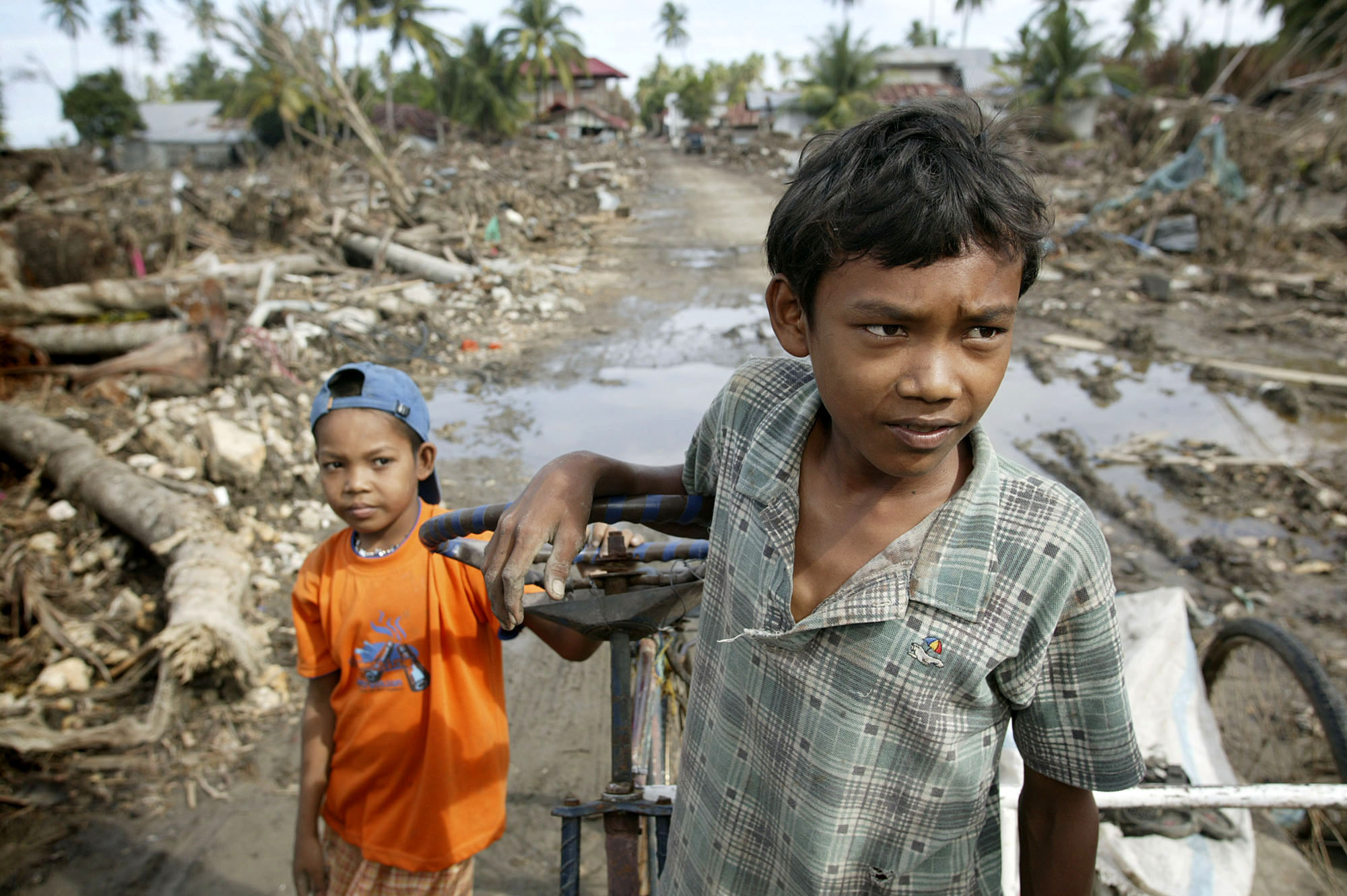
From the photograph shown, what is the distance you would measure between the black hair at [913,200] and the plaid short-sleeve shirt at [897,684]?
0.24 meters

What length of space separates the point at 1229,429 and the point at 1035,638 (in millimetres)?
6505

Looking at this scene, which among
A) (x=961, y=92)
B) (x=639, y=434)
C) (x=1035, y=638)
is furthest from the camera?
(x=639, y=434)

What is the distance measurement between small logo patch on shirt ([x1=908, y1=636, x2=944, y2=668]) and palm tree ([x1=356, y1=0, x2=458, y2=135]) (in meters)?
32.2

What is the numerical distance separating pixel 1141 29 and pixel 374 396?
43325 mm

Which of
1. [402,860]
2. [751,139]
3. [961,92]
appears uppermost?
[751,139]

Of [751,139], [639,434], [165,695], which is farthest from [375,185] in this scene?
[751,139]

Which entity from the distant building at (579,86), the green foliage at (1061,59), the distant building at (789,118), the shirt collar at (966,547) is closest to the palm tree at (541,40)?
the distant building at (579,86)

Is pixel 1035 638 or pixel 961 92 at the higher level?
pixel 961 92

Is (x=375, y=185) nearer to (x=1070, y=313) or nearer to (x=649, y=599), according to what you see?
(x=1070, y=313)

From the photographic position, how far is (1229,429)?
5.99 metres

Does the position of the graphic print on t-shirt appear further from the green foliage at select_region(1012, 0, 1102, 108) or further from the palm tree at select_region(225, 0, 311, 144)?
the green foliage at select_region(1012, 0, 1102, 108)

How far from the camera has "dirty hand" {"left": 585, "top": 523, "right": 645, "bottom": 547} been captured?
131 cm

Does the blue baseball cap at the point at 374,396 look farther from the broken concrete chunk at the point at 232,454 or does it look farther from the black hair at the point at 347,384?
the broken concrete chunk at the point at 232,454

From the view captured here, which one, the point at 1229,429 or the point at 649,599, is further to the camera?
the point at 1229,429
